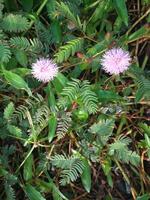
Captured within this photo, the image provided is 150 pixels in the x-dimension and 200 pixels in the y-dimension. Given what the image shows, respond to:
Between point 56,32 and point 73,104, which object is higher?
point 56,32

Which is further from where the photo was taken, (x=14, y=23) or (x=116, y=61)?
(x=14, y=23)

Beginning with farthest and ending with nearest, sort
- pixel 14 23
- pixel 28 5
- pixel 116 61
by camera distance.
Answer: pixel 28 5 → pixel 14 23 → pixel 116 61

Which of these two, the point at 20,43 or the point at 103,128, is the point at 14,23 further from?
the point at 103,128

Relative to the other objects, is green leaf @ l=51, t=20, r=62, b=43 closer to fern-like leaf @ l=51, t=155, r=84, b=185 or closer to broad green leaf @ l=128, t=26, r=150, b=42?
broad green leaf @ l=128, t=26, r=150, b=42

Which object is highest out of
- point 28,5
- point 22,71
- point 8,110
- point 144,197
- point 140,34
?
point 28,5

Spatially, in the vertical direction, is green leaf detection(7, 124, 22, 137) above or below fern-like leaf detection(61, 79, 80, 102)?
below

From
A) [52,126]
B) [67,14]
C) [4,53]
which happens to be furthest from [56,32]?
[52,126]

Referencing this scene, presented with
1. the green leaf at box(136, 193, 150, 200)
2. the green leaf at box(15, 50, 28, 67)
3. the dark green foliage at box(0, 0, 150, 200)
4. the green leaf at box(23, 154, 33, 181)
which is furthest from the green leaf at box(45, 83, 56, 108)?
the green leaf at box(136, 193, 150, 200)

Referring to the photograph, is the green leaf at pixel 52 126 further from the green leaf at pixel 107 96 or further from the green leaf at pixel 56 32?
the green leaf at pixel 56 32
